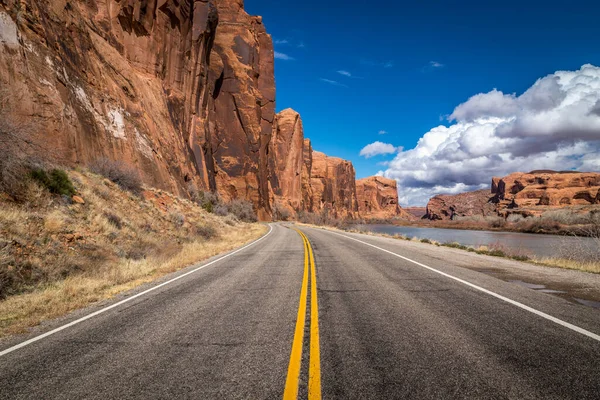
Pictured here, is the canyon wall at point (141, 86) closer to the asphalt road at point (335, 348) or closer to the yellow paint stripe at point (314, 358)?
the asphalt road at point (335, 348)

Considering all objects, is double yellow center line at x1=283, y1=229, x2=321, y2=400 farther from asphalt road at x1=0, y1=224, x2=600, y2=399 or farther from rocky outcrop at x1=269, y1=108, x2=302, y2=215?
rocky outcrop at x1=269, y1=108, x2=302, y2=215

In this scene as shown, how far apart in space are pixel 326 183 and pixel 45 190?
138 metres

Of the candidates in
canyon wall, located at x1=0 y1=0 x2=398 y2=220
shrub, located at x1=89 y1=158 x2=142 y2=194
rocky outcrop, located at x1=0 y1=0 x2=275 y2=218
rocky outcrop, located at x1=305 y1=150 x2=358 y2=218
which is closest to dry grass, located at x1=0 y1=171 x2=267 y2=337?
shrub, located at x1=89 y1=158 x2=142 y2=194

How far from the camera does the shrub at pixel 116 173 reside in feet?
51.5

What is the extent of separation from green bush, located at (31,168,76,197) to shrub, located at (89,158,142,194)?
5.00 m

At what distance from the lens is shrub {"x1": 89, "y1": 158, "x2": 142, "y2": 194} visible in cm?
1569

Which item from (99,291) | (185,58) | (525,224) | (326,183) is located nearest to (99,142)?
(99,291)

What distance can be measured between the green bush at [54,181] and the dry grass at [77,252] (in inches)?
18.6

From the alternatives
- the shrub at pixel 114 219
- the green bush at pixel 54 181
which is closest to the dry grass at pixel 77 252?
the shrub at pixel 114 219

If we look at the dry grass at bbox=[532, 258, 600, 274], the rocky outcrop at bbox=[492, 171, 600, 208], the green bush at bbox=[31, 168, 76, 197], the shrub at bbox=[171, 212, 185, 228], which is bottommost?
the dry grass at bbox=[532, 258, 600, 274]

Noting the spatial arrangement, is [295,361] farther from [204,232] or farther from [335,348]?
[204,232]

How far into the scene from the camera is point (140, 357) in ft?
10.9

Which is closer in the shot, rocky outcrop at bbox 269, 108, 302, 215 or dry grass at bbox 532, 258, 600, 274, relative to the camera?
dry grass at bbox 532, 258, 600, 274

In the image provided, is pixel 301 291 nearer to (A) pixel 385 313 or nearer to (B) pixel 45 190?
(A) pixel 385 313
